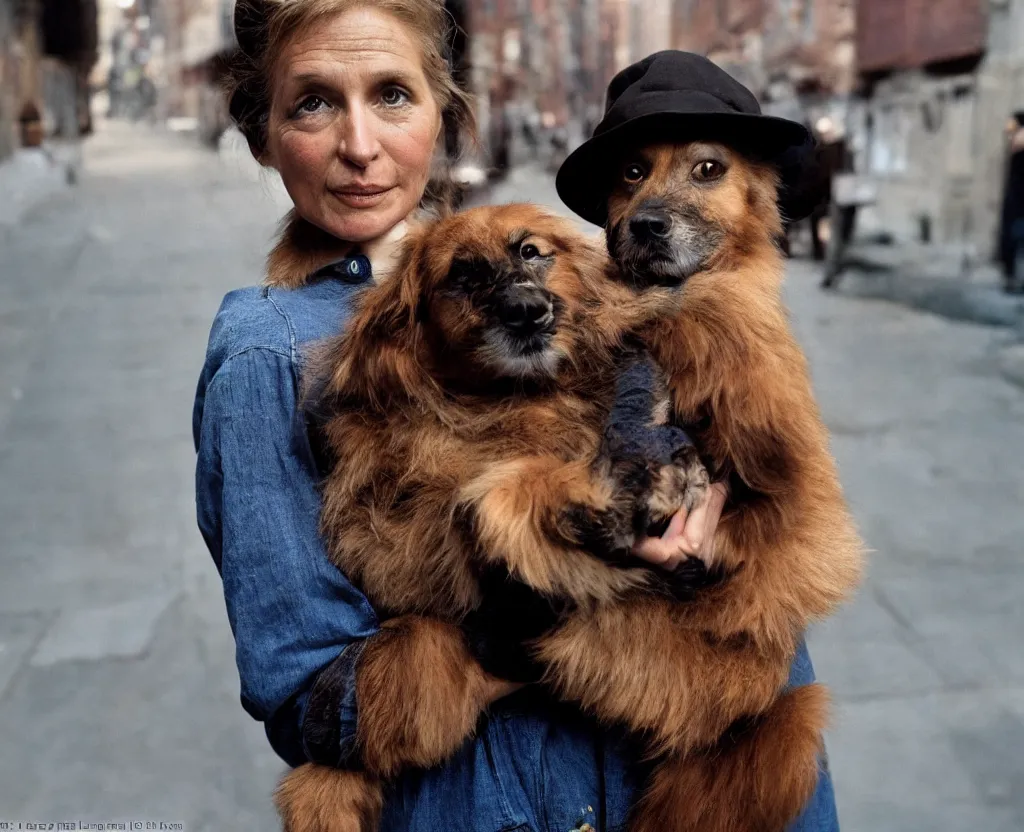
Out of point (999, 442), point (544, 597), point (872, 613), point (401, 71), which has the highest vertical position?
point (401, 71)

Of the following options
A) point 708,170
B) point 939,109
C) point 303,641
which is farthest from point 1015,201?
point 303,641

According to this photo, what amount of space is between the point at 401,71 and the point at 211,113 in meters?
4.80

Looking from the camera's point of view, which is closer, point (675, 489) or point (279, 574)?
point (675, 489)

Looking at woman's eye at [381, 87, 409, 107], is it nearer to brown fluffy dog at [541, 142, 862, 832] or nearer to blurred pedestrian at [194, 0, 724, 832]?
blurred pedestrian at [194, 0, 724, 832]

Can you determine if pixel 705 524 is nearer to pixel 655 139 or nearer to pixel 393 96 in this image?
pixel 655 139

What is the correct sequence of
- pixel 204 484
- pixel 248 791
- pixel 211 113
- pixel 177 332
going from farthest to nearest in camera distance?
pixel 177 332 < pixel 211 113 < pixel 248 791 < pixel 204 484

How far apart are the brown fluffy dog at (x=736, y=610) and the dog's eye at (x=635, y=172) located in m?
0.34

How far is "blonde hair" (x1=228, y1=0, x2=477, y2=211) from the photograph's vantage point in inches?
60.4

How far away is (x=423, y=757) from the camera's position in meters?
1.32

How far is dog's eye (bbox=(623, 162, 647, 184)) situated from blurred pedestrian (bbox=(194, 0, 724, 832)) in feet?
1.12

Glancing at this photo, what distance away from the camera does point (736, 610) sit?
4.29ft

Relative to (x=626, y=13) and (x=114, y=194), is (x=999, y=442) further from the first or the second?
(x=114, y=194)

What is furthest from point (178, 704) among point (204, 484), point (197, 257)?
point (197, 257)

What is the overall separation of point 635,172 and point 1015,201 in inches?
178
